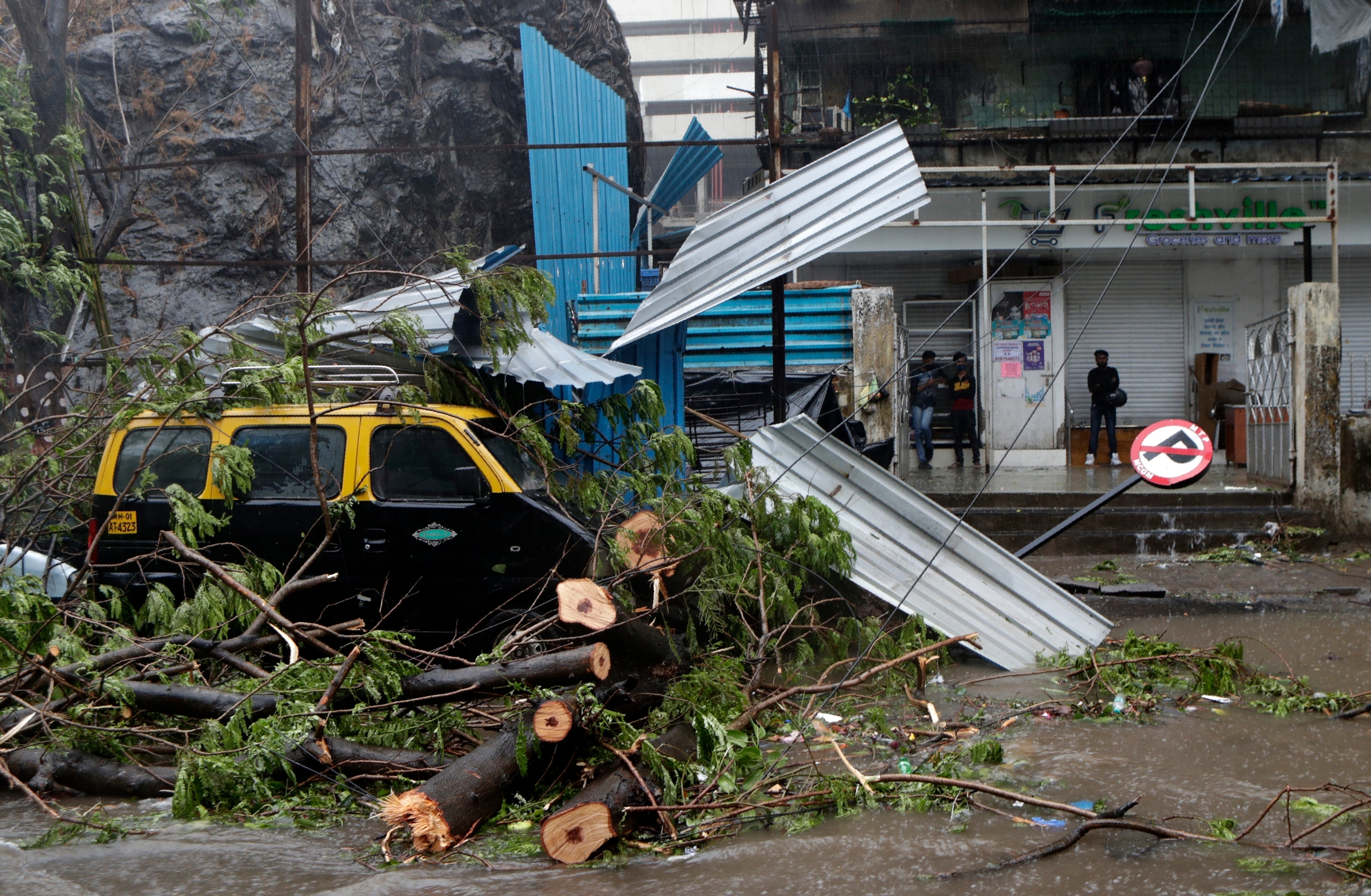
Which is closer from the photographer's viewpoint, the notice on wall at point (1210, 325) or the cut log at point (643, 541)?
the cut log at point (643, 541)

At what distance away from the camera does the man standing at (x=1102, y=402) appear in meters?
14.5

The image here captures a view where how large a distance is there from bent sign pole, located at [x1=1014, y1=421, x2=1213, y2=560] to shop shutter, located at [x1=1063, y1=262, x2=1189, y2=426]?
11.1 m

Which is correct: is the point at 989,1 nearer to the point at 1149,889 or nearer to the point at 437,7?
the point at 437,7

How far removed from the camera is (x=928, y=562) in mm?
6770

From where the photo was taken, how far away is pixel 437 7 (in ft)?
65.4

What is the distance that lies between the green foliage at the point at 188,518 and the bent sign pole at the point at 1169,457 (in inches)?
200

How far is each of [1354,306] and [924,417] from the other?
8153 millimetres

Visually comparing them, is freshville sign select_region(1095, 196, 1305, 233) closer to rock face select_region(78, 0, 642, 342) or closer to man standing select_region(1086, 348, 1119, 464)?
man standing select_region(1086, 348, 1119, 464)

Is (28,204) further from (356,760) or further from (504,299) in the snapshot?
(356,760)

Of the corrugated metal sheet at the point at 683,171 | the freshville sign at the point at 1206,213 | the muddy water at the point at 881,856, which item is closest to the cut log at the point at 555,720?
the muddy water at the point at 881,856

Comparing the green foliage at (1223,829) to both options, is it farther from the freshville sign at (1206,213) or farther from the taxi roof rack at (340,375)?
the freshville sign at (1206,213)

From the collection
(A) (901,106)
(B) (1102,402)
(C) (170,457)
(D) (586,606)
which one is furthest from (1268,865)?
(A) (901,106)

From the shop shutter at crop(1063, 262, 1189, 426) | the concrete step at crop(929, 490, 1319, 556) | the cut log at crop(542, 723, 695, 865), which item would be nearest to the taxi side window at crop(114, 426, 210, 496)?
the cut log at crop(542, 723, 695, 865)

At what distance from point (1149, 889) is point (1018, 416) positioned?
13276mm
